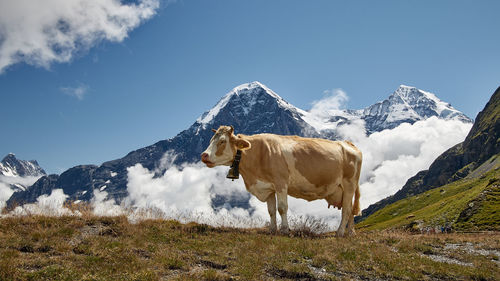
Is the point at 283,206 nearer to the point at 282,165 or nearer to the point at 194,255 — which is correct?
the point at 282,165

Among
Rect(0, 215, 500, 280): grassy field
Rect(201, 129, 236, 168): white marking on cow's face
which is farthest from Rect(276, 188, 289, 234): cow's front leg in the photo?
Rect(201, 129, 236, 168): white marking on cow's face

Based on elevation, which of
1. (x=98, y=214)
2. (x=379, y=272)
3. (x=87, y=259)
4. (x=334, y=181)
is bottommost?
(x=379, y=272)

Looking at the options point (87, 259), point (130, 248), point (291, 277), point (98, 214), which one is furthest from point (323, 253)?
point (98, 214)

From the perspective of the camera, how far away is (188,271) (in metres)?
8.46

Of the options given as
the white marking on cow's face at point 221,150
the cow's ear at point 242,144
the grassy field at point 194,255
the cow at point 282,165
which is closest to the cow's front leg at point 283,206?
the cow at point 282,165

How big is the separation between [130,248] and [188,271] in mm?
2158

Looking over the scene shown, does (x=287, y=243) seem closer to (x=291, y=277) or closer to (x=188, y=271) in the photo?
(x=291, y=277)

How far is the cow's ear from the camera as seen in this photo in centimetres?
1379

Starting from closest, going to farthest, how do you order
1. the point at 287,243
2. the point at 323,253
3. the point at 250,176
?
the point at 323,253 < the point at 287,243 < the point at 250,176

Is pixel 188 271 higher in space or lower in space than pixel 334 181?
lower

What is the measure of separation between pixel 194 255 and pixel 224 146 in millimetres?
5103

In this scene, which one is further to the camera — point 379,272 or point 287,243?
point 287,243

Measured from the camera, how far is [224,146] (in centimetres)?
1390

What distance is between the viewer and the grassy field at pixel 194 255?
26.4 feet
